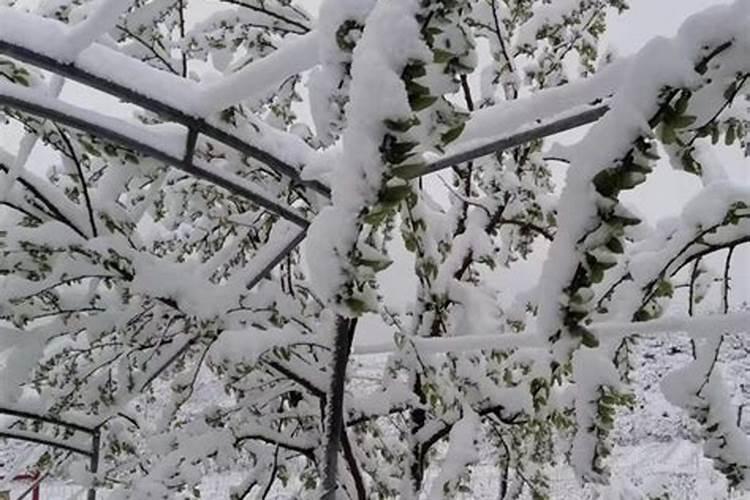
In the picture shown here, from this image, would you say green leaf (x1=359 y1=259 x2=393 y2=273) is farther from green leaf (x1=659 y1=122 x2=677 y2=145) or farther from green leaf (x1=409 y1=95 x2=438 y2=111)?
green leaf (x1=659 y1=122 x2=677 y2=145)

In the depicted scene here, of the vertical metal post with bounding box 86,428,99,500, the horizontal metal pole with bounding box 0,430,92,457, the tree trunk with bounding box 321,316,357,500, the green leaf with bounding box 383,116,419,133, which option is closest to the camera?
the green leaf with bounding box 383,116,419,133

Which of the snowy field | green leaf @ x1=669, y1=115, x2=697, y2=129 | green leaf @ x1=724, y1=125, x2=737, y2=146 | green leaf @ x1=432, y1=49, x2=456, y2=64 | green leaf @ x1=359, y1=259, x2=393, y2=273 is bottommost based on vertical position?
green leaf @ x1=359, y1=259, x2=393, y2=273

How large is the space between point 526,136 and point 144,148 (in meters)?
0.52

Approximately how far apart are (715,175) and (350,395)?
1.68 meters

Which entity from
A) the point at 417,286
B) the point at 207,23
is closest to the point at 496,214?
the point at 417,286

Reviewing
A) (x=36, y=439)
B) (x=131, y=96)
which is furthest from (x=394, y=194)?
(x=36, y=439)

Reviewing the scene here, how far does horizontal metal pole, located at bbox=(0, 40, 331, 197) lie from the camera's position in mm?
A: 1001

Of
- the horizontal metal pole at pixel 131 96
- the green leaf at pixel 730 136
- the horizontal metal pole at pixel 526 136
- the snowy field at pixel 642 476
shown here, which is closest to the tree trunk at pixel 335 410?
the horizontal metal pole at pixel 131 96

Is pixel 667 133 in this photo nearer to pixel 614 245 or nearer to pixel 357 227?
pixel 614 245

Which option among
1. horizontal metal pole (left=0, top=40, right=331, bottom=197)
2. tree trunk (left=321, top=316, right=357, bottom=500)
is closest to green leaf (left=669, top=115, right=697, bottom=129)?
horizontal metal pole (left=0, top=40, right=331, bottom=197)

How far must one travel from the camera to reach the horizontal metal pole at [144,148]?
1.12 meters

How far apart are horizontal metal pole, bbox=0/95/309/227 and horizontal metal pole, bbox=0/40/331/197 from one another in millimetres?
86

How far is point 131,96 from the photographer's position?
1047mm

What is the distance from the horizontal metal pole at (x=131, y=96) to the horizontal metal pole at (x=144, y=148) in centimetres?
9
